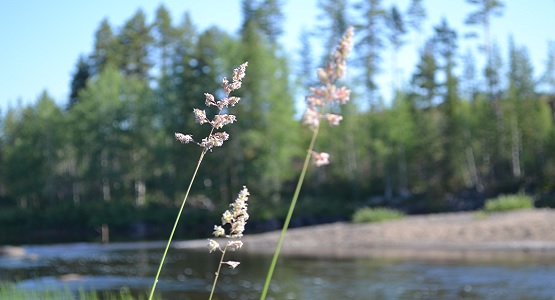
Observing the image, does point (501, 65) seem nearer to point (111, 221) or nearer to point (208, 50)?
point (208, 50)

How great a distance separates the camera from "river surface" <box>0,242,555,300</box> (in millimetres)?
15734

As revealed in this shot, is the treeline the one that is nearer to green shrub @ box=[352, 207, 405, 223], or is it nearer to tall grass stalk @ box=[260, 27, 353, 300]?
green shrub @ box=[352, 207, 405, 223]

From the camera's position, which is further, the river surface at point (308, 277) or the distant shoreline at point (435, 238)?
the distant shoreline at point (435, 238)

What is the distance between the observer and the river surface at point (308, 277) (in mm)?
15734

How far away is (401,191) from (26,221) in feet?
83.5

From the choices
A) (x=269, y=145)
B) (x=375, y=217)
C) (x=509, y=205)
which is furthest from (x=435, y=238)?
(x=269, y=145)

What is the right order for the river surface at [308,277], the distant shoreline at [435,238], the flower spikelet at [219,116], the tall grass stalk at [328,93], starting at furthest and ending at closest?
the distant shoreline at [435,238], the river surface at [308,277], the flower spikelet at [219,116], the tall grass stalk at [328,93]

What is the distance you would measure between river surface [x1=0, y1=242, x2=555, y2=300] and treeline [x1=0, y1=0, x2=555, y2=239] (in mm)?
16742

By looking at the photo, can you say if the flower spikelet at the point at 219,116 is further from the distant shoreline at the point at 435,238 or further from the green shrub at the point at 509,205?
the green shrub at the point at 509,205

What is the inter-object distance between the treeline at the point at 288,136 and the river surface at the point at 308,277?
659 inches

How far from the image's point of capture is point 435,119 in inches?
1826

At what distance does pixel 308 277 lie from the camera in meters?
19.0

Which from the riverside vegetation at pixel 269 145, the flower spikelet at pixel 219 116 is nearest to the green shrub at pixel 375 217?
the riverside vegetation at pixel 269 145

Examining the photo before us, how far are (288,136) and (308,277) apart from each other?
2922cm
